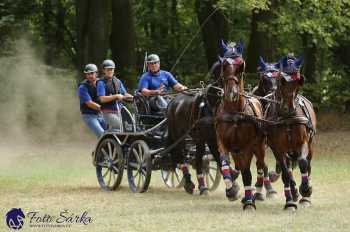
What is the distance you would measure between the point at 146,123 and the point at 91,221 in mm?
4601

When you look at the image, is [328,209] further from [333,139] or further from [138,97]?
[333,139]

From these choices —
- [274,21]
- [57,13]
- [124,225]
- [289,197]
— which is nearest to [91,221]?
[124,225]

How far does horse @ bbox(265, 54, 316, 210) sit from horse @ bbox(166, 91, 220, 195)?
1.54 metres

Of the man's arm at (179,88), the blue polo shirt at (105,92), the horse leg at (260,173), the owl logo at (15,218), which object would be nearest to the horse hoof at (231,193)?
the horse leg at (260,173)

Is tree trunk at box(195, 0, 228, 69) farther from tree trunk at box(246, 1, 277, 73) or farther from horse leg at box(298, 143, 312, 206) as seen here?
horse leg at box(298, 143, 312, 206)

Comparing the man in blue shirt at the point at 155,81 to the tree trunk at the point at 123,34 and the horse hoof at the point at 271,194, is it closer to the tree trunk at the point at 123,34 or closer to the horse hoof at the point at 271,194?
the horse hoof at the point at 271,194

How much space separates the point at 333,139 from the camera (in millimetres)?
27516

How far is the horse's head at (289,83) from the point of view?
12617 mm

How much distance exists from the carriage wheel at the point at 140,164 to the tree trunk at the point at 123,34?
44.0ft

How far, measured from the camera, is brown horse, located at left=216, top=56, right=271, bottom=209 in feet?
41.7

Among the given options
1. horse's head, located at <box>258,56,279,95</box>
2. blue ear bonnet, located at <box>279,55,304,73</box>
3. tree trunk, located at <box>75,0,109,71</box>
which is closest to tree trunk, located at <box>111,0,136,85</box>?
tree trunk, located at <box>75,0,109,71</box>

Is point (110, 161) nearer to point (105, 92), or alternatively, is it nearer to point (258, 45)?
point (105, 92)

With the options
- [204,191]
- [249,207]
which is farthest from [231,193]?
[204,191]

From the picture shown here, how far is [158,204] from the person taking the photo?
1377 cm
